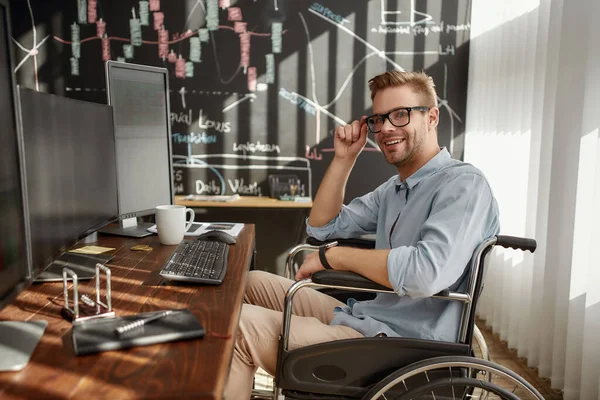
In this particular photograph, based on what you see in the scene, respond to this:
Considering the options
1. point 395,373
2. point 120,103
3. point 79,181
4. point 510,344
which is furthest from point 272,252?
point 395,373

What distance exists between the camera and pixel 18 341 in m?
0.83

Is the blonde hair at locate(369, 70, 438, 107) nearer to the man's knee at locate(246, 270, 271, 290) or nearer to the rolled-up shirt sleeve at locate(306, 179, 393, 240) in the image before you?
the rolled-up shirt sleeve at locate(306, 179, 393, 240)

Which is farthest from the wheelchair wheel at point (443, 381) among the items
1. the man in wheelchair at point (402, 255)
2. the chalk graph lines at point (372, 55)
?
the chalk graph lines at point (372, 55)

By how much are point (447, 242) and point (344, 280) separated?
0.88ft

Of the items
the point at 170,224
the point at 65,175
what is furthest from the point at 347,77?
the point at 65,175

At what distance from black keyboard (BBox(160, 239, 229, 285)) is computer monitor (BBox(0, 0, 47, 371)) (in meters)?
0.34

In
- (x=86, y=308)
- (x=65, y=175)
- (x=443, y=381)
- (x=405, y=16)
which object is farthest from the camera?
(x=405, y=16)

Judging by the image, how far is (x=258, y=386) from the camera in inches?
87.9

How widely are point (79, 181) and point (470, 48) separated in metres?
2.85

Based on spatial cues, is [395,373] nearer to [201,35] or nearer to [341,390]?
[341,390]

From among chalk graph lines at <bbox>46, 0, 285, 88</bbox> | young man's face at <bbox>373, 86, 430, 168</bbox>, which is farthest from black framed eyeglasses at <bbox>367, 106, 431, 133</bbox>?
chalk graph lines at <bbox>46, 0, 285, 88</bbox>

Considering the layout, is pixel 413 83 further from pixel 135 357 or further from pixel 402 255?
pixel 135 357

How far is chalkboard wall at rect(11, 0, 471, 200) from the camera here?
3387mm

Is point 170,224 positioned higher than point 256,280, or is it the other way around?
point 170,224
